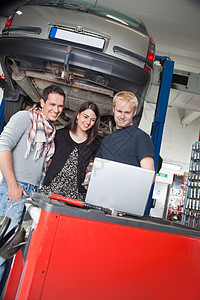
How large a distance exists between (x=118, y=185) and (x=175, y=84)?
10.8ft

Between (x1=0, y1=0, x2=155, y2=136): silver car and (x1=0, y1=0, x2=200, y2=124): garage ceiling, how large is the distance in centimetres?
154

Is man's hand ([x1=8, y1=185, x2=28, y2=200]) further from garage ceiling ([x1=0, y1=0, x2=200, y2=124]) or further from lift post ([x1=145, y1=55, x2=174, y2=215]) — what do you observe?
garage ceiling ([x1=0, y1=0, x2=200, y2=124])

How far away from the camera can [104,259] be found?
0.84 m

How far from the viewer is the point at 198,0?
408cm

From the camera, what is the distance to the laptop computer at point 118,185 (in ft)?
3.15

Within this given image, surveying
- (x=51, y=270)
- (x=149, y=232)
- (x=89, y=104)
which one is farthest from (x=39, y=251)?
(x=89, y=104)

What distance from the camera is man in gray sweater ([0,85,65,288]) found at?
1387 mm

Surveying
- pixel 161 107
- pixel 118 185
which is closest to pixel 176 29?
pixel 161 107

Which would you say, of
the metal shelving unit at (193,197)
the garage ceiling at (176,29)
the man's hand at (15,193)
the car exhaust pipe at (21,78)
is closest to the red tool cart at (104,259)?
the man's hand at (15,193)

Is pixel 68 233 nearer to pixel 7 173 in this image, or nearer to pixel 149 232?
pixel 149 232

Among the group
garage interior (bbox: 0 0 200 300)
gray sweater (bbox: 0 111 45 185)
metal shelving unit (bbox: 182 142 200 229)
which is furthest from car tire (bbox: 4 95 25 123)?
metal shelving unit (bbox: 182 142 200 229)

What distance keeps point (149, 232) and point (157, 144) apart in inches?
77.4

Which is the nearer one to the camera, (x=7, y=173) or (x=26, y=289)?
(x=26, y=289)

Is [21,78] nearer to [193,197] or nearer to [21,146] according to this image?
[21,146]
